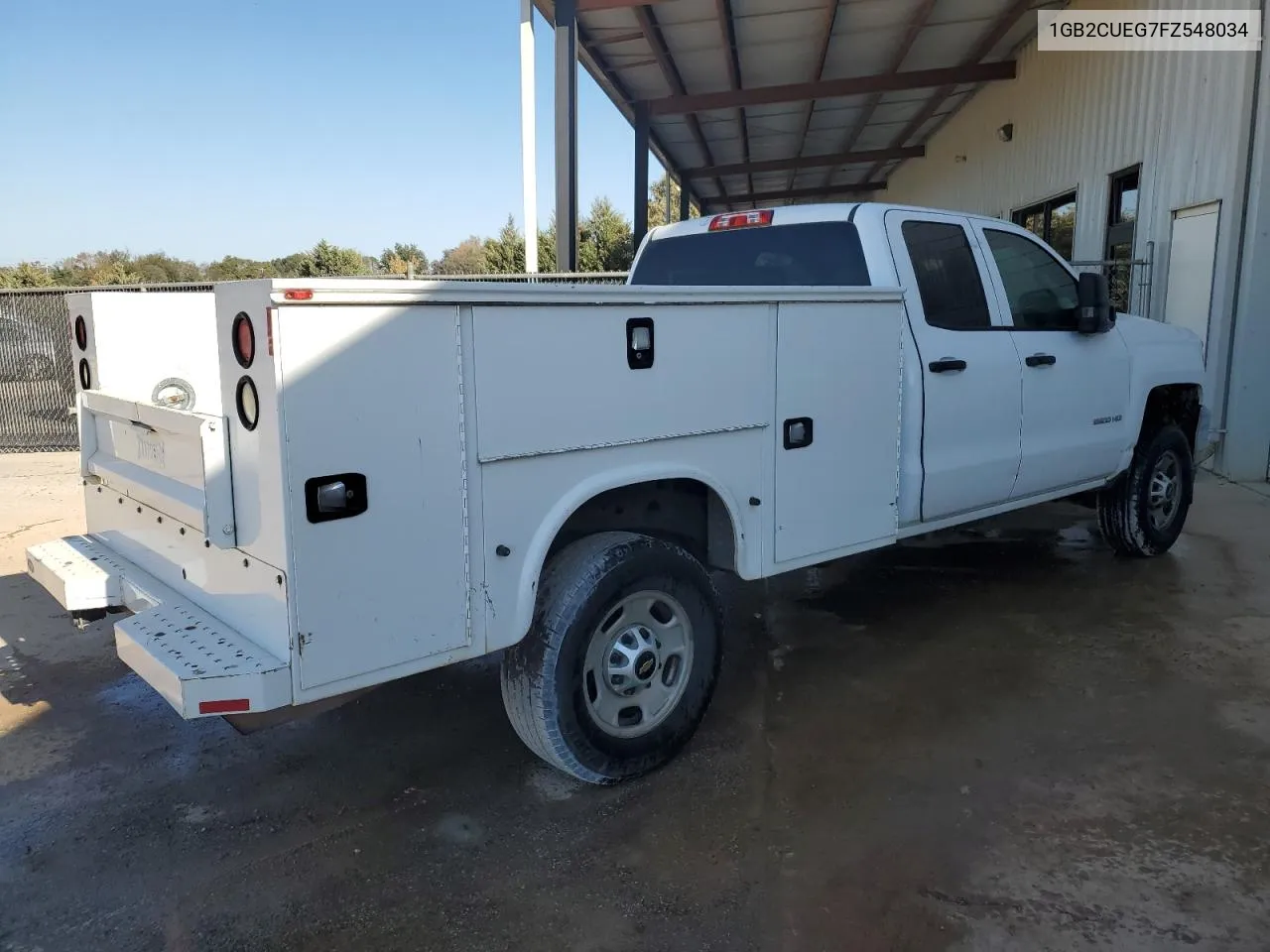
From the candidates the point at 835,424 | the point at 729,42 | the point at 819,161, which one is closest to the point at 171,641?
the point at 835,424

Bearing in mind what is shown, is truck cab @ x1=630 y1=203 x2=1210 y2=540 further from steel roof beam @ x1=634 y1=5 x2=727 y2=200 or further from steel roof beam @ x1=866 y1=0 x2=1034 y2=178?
steel roof beam @ x1=866 y1=0 x2=1034 y2=178

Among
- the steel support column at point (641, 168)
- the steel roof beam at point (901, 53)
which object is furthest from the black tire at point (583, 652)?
the steel support column at point (641, 168)

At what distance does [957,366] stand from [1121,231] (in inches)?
349

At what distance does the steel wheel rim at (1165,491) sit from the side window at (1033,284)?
1454 millimetres

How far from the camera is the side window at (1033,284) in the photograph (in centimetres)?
494

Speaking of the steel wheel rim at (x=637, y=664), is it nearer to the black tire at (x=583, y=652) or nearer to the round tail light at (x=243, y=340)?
the black tire at (x=583, y=652)

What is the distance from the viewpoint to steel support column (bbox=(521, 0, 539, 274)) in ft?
41.2

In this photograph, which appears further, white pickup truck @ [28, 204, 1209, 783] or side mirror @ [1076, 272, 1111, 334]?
side mirror @ [1076, 272, 1111, 334]

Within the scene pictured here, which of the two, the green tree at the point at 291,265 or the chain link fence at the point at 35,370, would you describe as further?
the green tree at the point at 291,265

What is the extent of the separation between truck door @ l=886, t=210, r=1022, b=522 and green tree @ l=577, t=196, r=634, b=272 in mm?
25968

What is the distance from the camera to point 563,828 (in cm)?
315

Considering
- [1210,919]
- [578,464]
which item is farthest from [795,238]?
[1210,919]

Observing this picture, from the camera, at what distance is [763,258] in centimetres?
480

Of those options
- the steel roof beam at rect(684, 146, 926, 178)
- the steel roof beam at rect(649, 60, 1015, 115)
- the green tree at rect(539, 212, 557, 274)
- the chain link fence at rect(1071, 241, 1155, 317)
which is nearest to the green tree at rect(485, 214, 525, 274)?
the green tree at rect(539, 212, 557, 274)
